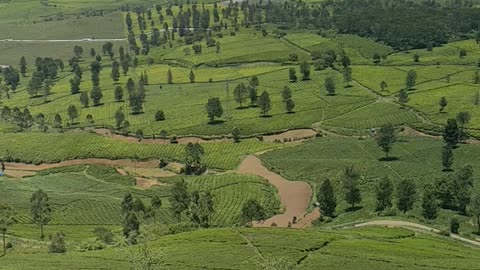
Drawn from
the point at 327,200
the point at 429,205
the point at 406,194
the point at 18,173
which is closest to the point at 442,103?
the point at 406,194

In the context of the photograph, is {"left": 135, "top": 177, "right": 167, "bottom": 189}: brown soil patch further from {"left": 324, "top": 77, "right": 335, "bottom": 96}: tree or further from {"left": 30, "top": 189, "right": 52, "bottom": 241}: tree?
{"left": 324, "top": 77, "right": 335, "bottom": 96}: tree

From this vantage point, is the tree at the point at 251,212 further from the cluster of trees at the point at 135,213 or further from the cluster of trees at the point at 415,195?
the cluster of trees at the point at 135,213

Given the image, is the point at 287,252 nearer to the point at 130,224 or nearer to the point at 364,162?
the point at 130,224

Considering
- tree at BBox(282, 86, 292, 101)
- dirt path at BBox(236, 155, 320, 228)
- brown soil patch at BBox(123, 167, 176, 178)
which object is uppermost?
tree at BBox(282, 86, 292, 101)

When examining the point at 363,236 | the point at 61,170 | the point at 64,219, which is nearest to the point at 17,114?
the point at 61,170

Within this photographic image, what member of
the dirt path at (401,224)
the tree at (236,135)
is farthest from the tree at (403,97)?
the dirt path at (401,224)

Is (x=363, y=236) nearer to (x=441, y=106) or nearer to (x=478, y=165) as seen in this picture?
(x=478, y=165)

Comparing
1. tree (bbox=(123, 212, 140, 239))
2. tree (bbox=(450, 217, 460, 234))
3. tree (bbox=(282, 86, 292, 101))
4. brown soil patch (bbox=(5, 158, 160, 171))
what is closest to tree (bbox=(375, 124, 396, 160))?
tree (bbox=(450, 217, 460, 234))

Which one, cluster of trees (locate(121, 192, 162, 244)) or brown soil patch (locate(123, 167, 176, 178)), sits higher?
cluster of trees (locate(121, 192, 162, 244))

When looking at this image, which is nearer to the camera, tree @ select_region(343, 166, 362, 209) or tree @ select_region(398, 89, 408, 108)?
tree @ select_region(343, 166, 362, 209)
